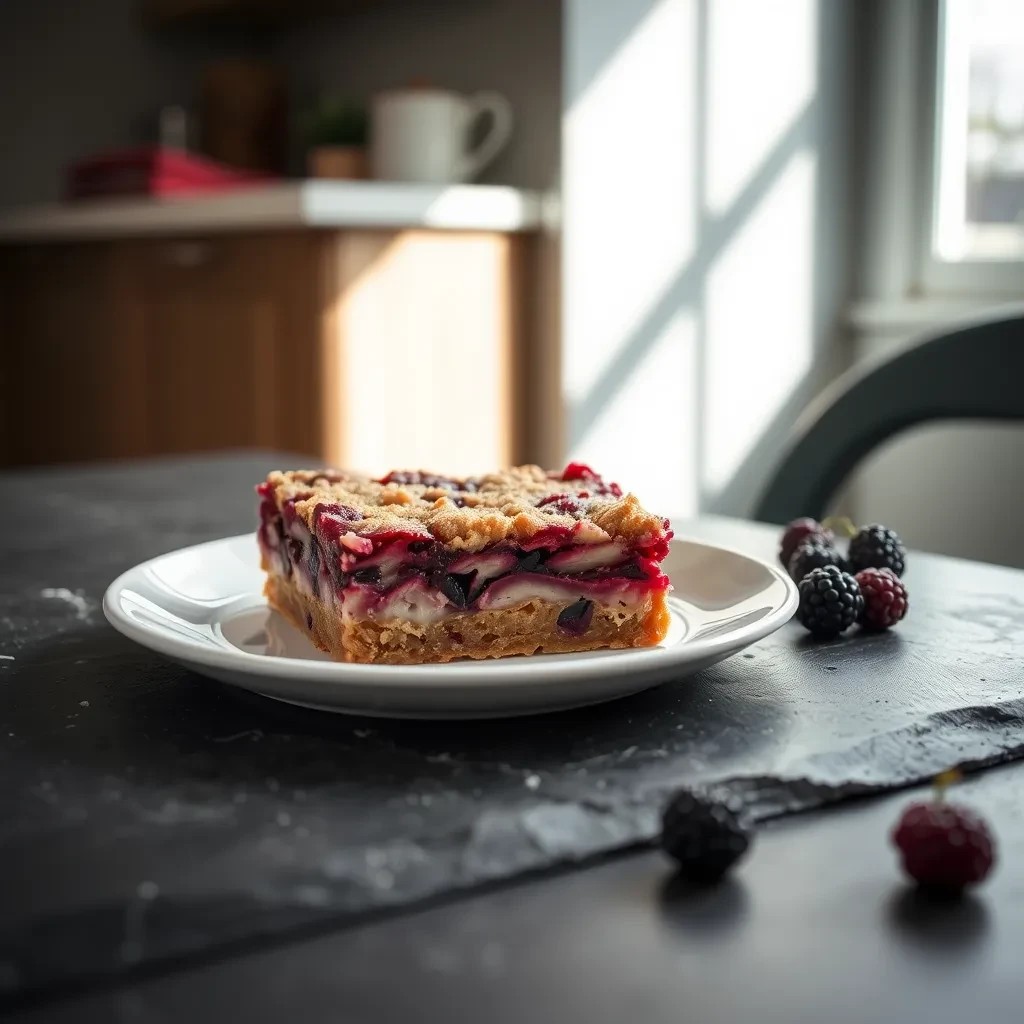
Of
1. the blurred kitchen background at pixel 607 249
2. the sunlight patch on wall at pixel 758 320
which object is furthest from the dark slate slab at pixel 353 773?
the sunlight patch on wall at pixel 758 320

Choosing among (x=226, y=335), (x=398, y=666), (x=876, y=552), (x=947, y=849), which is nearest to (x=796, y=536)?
(x=876, y=552)

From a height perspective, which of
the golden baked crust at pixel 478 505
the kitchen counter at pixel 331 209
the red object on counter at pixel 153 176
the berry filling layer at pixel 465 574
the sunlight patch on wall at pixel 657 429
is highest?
the red object on counter at pixel 153 176

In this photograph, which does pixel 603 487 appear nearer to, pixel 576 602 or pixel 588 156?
pixel 576 602

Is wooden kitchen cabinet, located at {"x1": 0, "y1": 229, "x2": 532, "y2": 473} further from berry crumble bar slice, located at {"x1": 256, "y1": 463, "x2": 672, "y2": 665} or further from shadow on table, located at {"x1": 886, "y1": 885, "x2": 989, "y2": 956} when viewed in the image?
shadow on table, located at {"x1": 886, "y1": 885, "x2": 989, "y2": 956}

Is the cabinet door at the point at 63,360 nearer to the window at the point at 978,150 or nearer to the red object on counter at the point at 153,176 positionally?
the red object on counter at the point at 153,176

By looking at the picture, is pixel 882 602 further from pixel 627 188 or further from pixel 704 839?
pixel 627 188

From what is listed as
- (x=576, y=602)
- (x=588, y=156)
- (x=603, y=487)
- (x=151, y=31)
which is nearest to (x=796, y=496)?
(x=603, y=487)
